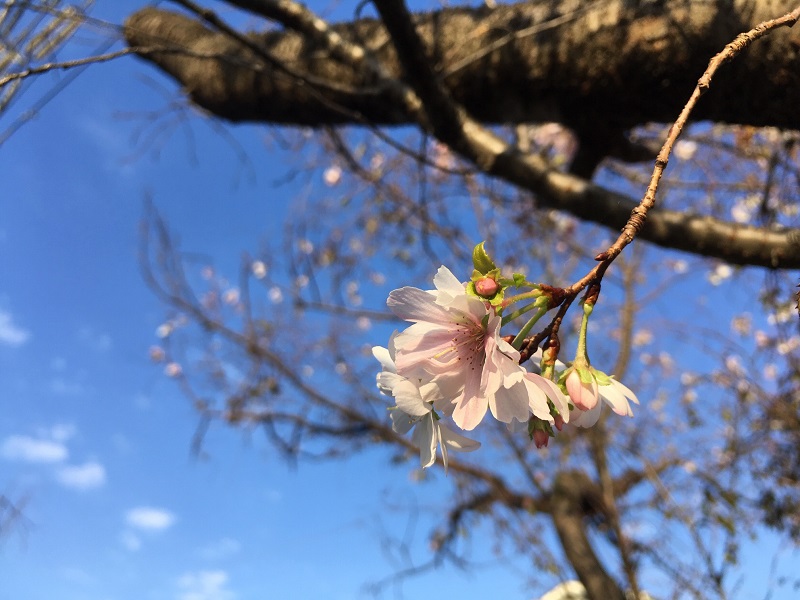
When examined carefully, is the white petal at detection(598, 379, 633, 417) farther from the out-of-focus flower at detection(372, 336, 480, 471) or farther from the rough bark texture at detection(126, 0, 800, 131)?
the rough bark texture at detection(126, 0, 800, 131)

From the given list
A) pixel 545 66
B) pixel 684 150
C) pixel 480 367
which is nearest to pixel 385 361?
pixel 480 367

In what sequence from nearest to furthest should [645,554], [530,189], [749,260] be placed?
[749,260], [530,189], [645,554]

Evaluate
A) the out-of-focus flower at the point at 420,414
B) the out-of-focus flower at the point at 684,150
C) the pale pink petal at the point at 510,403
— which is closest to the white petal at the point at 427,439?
the out-of-focus flower at the point at 420,414

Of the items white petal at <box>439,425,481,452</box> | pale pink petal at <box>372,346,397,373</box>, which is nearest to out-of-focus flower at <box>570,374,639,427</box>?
white petal at <box>439,425,481,452</box>

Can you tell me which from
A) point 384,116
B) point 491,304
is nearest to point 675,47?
point 384,116

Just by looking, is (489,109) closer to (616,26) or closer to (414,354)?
(616,26)

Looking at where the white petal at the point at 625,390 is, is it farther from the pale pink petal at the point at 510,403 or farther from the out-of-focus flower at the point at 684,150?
the out-of-focus flower at the point at 684,150
